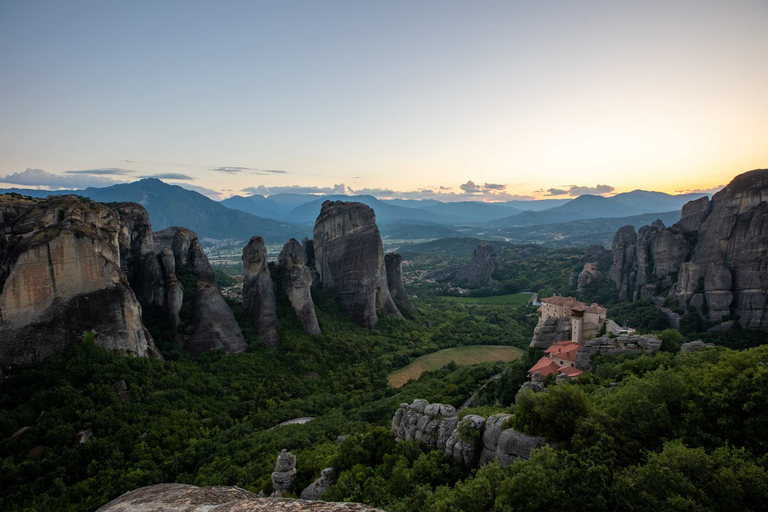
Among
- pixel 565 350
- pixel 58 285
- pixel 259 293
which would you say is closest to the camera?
pixel 58 285

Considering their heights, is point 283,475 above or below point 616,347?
below

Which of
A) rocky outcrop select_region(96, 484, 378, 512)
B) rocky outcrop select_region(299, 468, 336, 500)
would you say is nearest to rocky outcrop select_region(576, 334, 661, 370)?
rocky outcrop select_region(299, 468, 336, 500)

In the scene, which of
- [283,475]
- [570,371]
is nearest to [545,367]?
[570,371]

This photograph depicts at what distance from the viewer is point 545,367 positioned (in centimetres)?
3033

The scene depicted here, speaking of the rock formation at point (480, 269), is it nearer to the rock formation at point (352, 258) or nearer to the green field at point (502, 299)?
the green field at point (502, 299)

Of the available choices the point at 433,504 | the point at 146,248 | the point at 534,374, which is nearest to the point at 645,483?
the point at 433,504

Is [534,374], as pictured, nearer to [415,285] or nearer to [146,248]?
[146,248]

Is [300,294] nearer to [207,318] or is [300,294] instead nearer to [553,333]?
[207,318]

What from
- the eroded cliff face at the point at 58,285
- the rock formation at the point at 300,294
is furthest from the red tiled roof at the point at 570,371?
the eroded cliff face at the point at 58,285

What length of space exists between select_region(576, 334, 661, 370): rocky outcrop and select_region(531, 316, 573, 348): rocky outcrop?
6.61m

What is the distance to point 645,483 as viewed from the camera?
10562mm

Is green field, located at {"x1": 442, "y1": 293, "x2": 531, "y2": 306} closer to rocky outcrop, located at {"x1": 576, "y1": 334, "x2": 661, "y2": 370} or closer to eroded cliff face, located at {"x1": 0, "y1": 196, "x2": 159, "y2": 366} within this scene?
rocky outcrop, located at {"x1": 576, "y1": 334, "x2": 661, "y2": 370}

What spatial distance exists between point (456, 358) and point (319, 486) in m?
38.1

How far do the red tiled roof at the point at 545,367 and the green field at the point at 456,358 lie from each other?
1789 cm
